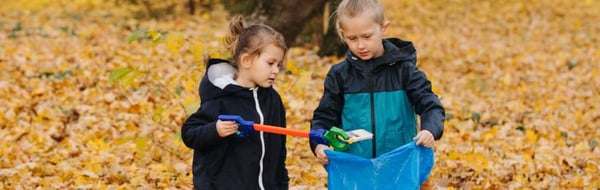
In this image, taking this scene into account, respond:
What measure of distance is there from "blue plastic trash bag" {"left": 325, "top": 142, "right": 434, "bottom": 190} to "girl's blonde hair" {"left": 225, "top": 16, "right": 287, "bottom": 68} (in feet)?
1.74

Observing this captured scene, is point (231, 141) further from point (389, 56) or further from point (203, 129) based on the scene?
point (389, 56)

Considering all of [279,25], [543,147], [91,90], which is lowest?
[543,147]

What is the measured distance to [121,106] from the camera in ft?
23.5

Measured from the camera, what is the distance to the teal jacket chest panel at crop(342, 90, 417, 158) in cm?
358

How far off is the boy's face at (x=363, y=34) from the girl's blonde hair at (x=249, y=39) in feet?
0.91

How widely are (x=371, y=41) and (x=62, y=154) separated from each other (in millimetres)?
3093

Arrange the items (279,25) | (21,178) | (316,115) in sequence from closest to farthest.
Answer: (316,115) → (21,178) → (279,25)

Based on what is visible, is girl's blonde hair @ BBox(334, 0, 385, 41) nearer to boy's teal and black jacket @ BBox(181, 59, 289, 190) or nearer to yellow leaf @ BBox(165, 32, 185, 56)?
boy's teal and black jacket @ BBox(181, 59, 289, 190)

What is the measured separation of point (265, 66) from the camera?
3412 mm

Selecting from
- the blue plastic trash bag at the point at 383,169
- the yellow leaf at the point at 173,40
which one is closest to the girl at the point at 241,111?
the blue plastic trash bag at the point at 383,169

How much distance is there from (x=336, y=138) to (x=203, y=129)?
54cm

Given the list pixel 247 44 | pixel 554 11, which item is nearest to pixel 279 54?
pixel 247 44

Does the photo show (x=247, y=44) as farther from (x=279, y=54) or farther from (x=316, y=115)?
(x=316, y=115)

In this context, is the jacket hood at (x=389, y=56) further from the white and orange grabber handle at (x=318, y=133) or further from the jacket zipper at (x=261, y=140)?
the jacket zipper at (x=261, y=140)
